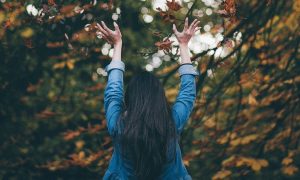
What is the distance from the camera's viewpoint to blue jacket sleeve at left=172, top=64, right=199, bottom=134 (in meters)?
3.01

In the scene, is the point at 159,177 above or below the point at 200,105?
below

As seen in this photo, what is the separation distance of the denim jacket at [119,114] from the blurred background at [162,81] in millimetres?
1956

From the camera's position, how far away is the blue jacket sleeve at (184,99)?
301 cm

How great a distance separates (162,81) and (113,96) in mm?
3300

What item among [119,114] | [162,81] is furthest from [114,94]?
[162,81]

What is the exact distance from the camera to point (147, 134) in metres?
2.86

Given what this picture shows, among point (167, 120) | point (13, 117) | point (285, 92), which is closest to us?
point (167, 120)

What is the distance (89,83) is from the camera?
9.20 m

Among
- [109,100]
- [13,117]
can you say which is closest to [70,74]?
[13,117]

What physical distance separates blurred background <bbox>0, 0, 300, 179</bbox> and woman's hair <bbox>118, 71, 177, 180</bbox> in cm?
218

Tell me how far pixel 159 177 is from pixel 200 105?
129 inches

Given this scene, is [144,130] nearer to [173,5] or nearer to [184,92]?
[184,92]

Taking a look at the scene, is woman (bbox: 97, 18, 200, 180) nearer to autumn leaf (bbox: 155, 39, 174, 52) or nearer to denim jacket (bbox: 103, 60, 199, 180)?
denim jacket (bbox: 103, 60, 199, 180)

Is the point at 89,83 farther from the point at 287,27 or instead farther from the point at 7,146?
the point at 287,27
